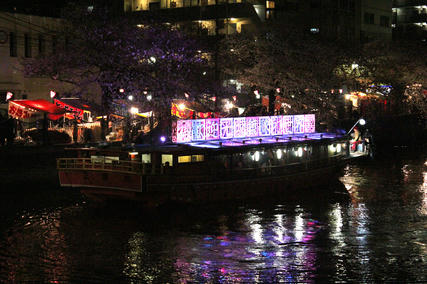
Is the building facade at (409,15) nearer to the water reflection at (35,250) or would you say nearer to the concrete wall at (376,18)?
the concrete wall at (376,18)

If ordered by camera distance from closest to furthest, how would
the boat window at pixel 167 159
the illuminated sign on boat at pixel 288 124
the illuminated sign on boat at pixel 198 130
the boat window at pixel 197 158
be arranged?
the boat window at pixel 167 159, the boat window at pixel 197 158, the illuminated sign on boat at pixel 198 130, the illuminated sign on boat at pixel 288 124

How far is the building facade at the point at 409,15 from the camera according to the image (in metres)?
Answer: 96.1

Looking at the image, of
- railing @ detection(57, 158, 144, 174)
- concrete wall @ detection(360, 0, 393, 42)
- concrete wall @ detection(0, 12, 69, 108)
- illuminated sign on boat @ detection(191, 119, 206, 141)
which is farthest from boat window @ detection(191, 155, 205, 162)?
concrete wall @ detection(360, 0, 393, 42)

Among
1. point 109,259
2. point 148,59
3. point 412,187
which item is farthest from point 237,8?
point 109,259

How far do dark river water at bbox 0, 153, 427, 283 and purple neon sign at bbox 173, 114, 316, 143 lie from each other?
351 cm

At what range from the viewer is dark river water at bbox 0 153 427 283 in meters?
18.3

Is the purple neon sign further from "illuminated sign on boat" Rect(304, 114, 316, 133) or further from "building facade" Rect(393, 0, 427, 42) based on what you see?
"building facade" Rect(393, 0, 427, 42)

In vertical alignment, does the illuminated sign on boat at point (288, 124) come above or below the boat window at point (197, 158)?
above

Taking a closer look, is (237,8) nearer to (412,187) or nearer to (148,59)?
(148,59)

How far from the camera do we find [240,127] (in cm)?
3127

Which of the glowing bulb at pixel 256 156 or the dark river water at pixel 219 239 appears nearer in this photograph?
the dark river water at pixel 219 239

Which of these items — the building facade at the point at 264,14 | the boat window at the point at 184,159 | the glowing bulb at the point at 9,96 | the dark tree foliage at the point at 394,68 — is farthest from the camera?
the building facade at the point at 264,14

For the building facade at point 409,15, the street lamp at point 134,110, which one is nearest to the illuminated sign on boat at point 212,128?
the street lamp at point 134,110

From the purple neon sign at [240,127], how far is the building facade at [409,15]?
213 ft
